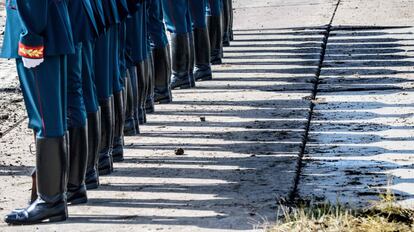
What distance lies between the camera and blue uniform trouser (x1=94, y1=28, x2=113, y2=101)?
803 cm

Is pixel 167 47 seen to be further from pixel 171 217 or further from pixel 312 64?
pixel 171 217

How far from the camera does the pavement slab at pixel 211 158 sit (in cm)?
729

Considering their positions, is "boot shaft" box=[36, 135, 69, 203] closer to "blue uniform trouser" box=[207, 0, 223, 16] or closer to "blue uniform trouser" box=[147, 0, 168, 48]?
"blue uniform trouser" box=[147, 0, 168, 48]

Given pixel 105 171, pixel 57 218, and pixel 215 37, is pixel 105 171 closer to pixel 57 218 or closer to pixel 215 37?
pixel 57 218

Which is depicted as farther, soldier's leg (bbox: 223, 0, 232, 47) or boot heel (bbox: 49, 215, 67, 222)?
soldier's leg (bbox: 223, 0, 232, 47)

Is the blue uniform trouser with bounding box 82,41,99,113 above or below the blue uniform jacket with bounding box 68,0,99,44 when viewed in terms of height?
below

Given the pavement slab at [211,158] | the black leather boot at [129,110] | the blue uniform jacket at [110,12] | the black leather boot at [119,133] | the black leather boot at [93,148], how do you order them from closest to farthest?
the pavement slab at [211,158], the black leather boot at [93,148], the blue uniform jacket at [110,12], the black leather boot at [119,133], the black leather boot at [129,110]

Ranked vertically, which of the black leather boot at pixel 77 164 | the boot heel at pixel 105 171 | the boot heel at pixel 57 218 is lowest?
the boot heel at pixel 57 218

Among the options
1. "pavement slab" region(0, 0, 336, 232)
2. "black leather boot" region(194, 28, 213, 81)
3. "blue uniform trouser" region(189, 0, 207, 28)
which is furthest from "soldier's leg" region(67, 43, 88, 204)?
"black leather boot" region(194, 28, 213, 81)

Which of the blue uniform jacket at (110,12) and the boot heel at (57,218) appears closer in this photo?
the boot heel at (57,218)

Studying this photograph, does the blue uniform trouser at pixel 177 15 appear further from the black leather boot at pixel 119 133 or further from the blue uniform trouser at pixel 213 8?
the black leather boot at pixel 119 133

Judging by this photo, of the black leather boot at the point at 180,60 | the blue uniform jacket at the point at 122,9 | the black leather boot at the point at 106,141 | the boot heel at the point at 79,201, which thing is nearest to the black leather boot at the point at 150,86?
the black leather boot at the point at 180,60

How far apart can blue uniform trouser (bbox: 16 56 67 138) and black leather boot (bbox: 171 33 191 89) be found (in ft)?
13.9

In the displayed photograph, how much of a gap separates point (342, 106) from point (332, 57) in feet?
8.69
